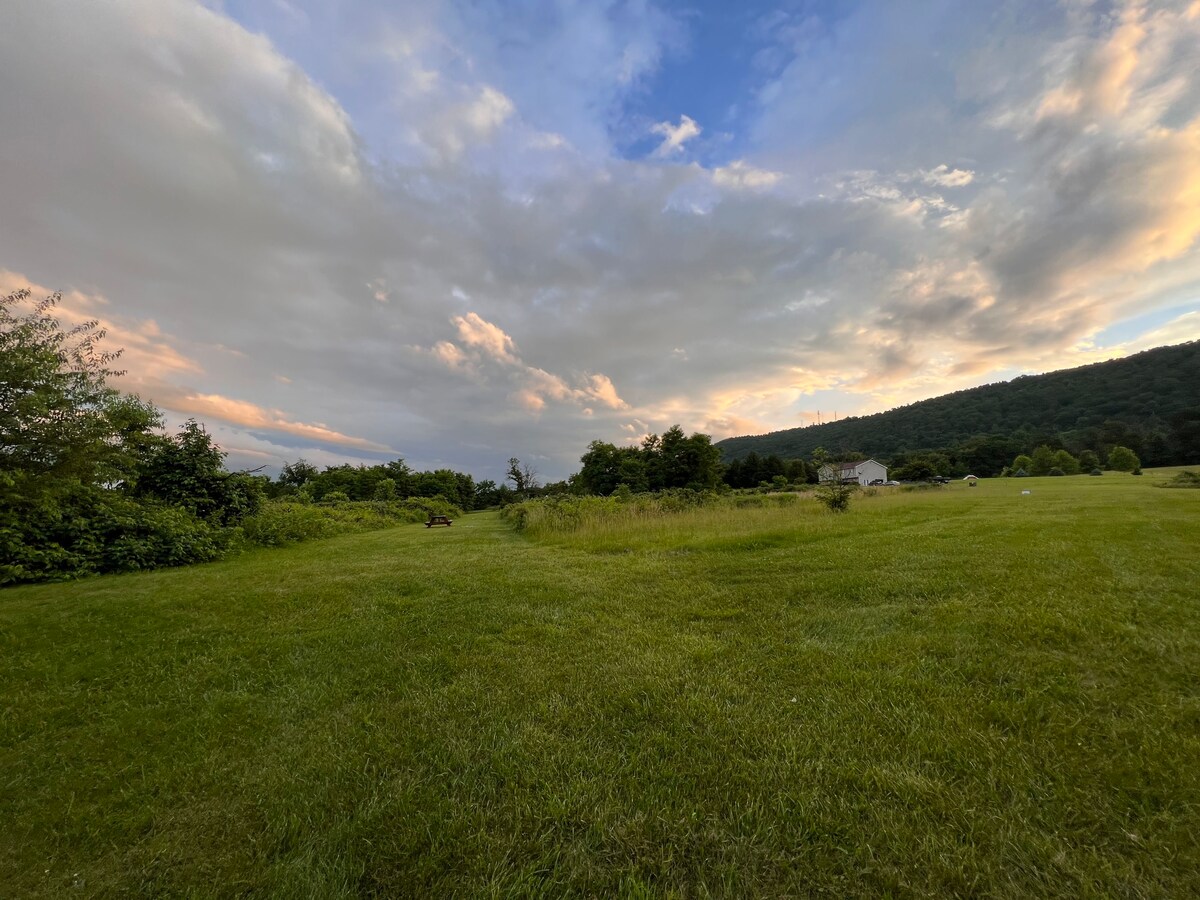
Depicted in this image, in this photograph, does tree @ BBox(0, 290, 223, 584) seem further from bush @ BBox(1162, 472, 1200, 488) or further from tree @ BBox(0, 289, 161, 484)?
bush @ BBox(1162, 472, 1200, 488)

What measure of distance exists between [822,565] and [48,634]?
10655mm

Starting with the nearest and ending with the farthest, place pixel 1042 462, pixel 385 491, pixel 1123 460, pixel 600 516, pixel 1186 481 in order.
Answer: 1. pixel 600 516
2. pixel 1186 481
3. pixel 385 491
4. pixel 1123 460
5. pixel 1042 462

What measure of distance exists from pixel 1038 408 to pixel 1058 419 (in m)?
4.92

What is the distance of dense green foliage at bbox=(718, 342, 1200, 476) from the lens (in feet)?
187

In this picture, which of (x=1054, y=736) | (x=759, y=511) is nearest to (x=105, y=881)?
(x=1054, y=736)

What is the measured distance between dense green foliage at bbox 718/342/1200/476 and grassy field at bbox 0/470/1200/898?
6308 centimetres

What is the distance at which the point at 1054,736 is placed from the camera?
2.78m

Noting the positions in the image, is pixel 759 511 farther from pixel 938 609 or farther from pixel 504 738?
pixel 504 738

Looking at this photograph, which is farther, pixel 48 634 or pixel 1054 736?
pixel 48 634

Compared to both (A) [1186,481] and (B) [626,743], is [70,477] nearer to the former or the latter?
(B) [626,743]

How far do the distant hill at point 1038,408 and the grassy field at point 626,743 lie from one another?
57565 mm

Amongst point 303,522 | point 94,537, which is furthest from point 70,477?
point 303,522

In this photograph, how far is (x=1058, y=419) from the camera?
71.2 meters

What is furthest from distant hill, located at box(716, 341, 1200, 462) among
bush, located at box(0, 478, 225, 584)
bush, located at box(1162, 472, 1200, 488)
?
bush, located at box(0, 478, 225, 584)
